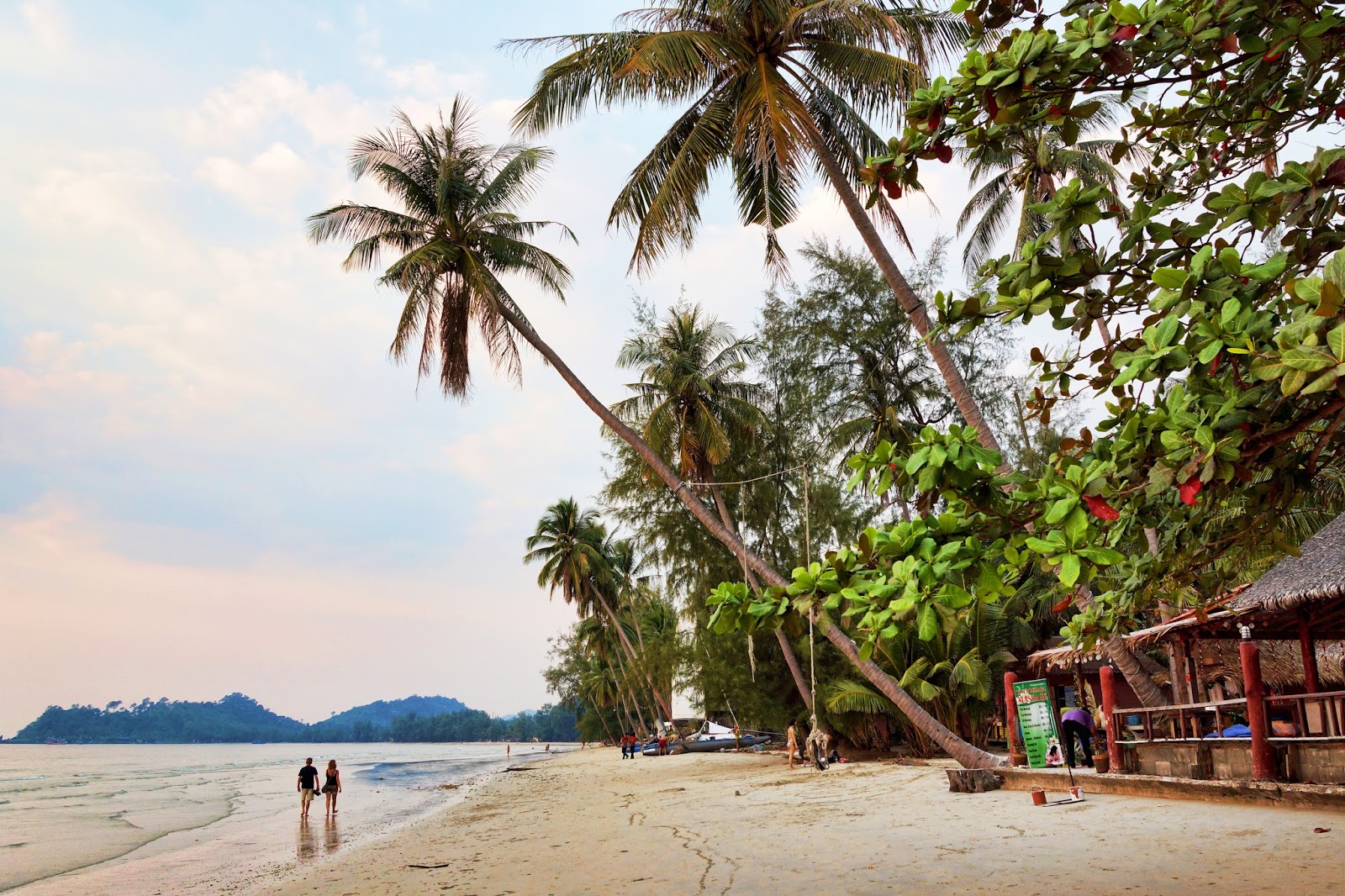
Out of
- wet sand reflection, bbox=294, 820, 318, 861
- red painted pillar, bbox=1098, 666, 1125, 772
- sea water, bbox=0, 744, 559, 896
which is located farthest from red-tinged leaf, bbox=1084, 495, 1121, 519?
wet sand reflection, bbox=294, 820, 318, 861

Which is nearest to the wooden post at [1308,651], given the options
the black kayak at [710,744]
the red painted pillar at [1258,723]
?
the red painted pillar at [1258,723]

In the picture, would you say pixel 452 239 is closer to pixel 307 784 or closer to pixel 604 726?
pixel 307 784

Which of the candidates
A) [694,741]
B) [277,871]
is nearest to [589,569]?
[694,741]

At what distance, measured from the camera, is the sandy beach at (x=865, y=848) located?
19.8 ft

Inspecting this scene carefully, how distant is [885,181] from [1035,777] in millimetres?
10368

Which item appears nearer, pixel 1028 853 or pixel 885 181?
pixel 885 181

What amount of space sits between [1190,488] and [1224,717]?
41.5 ft

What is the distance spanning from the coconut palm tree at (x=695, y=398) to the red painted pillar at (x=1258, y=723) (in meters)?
13.3

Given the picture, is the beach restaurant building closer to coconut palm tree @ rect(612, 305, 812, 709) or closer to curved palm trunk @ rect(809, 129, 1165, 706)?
curved palm trunk @ rect(809, 129, 1165, 706)

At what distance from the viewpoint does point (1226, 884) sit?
537cm

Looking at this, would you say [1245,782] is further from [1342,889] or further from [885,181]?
[885,181]

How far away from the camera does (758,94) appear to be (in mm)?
11180

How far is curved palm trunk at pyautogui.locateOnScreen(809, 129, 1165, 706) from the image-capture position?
421 inches

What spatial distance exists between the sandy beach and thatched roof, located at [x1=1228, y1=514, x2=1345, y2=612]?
1.95 metres
